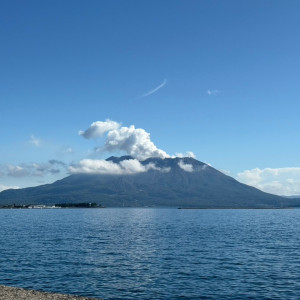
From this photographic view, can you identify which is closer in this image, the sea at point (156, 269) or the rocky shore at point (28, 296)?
the rocky shore at point (28, 296)

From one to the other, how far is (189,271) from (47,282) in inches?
934

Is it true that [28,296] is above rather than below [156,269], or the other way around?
above

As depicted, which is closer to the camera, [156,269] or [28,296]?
[28,296]

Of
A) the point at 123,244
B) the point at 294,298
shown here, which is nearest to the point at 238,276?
the point at 294,298

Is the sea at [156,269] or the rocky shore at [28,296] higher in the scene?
the rocky shore at [28,296]

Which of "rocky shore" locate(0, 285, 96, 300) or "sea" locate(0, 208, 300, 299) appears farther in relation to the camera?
"sea" locate(0, 208, 300, 299)

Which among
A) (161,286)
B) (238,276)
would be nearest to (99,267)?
(161,286)

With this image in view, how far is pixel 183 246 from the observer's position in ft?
319

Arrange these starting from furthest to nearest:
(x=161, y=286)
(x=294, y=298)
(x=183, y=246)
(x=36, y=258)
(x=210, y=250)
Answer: (x=183, y=246), (x=210, y=250), (x=36, y=258), (x=161, y=286), (x=294, y=298)

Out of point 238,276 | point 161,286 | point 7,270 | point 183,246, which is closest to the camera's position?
point 161,286

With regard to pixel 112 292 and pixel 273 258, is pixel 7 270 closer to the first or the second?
pixel 112 292

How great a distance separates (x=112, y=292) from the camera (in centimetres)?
5131

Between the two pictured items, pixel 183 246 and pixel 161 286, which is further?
pixel 183 246

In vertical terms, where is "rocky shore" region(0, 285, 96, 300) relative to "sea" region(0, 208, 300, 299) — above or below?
above
